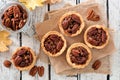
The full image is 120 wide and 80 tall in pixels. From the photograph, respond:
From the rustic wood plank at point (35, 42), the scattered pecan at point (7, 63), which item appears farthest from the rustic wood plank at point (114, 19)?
the scattered pecan at point (7, 63)

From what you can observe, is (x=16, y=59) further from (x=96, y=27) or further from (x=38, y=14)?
(x=96, y=27)

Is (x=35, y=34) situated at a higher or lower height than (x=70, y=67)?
higher

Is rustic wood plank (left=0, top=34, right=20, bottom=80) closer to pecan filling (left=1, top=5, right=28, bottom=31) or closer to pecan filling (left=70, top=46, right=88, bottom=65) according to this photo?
pecan filling (left=1, top=5, right=28, bottom=31)

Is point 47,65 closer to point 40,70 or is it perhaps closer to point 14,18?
point 40,70

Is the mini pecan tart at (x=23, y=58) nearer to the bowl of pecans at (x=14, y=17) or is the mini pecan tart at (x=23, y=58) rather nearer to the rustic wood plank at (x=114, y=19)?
the bowl of pecans at (x=14, y=17)

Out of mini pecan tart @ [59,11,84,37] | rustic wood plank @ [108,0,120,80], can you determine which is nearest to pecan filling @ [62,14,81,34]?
mini pecan tart @ [59,11,84,37]

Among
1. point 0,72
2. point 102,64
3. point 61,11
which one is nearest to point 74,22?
point 61,11
